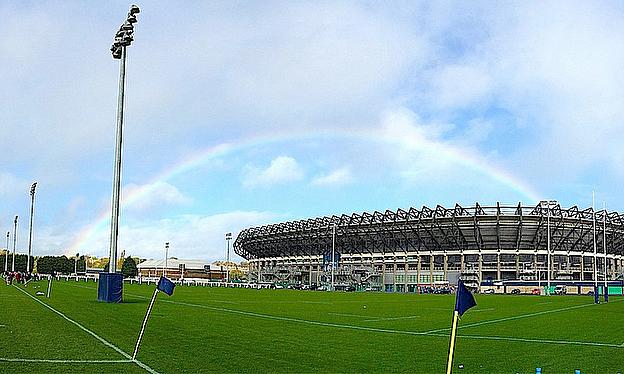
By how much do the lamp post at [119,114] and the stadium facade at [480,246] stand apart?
377 ft

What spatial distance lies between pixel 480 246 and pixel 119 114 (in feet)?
415

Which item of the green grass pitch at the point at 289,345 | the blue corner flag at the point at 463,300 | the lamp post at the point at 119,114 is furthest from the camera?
the lamp post at the point at 119,114

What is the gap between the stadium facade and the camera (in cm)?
15638

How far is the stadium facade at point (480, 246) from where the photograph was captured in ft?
513

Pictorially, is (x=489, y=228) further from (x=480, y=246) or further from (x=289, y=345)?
(x=289, y=345)

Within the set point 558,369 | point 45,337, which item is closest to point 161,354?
point 45,337

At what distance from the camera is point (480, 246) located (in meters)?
Result: 162

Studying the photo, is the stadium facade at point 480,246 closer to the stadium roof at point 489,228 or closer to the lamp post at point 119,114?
the stadium roof at point 489,228

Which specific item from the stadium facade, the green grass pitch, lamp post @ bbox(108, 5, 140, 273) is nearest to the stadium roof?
the stadium facade

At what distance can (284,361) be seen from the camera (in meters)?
17.9

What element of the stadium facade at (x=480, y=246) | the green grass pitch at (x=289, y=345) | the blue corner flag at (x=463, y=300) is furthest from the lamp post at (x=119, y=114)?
the stadium facade at (x=480, y=246)

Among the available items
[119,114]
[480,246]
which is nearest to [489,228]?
[480,246]

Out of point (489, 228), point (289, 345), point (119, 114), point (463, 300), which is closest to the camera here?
point (463, 300)

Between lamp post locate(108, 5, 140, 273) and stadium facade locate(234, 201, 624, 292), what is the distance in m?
115
